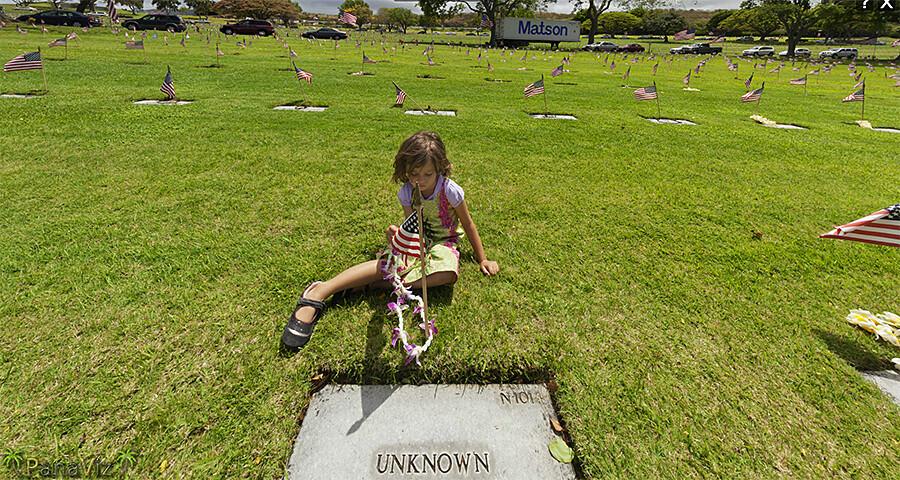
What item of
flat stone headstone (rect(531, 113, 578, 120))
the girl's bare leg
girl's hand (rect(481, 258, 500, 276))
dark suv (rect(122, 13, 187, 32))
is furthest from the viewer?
dark suv (rect(122, 13, 187, 32))

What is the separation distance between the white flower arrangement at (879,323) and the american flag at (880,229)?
0.55 meters

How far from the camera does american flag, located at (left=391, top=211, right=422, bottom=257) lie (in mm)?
2240

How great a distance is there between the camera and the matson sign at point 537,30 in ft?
139

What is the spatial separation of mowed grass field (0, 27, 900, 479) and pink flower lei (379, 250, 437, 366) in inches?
4.9

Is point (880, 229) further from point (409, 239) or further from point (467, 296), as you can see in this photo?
point (409, 239)

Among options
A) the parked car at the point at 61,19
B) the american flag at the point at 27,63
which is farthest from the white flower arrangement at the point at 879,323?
the parked car at the point at 61,19

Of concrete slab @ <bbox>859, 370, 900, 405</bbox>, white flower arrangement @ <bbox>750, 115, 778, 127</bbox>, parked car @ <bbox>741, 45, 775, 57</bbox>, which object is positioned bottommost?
concrete slab @ <bbox>859, 370, 900, 405</bbox>

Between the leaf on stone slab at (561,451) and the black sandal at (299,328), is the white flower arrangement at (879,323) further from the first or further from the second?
the black sandal at (299,328)

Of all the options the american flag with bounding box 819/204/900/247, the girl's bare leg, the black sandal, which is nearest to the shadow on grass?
the american flag with bounding box 819/204/900/247

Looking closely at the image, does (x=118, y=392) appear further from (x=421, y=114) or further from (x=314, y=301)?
(x=421, y=114)

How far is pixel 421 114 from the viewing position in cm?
755

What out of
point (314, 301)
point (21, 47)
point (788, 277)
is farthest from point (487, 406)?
point (21, 47)

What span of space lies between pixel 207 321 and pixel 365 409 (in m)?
1.24

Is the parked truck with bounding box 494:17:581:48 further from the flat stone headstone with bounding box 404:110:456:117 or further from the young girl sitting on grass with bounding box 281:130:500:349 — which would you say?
the young girl sitting on grass with bounding box 281:130:500:349
